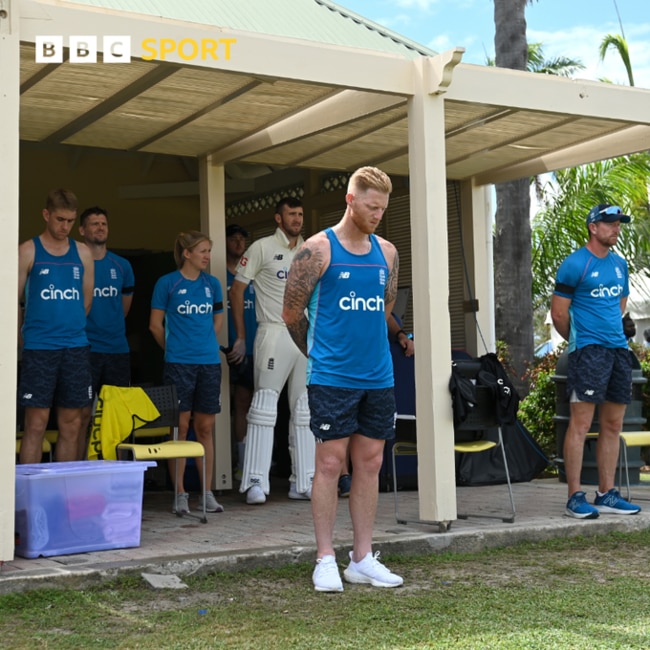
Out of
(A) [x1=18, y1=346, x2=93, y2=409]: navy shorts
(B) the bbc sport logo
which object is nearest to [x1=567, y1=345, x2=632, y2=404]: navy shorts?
(B) the bbc sport logo

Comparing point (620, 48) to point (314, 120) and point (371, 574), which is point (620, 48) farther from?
point (371, 574)

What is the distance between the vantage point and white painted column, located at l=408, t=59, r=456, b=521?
20.6 feet

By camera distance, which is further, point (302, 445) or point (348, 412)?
point (302, 445)

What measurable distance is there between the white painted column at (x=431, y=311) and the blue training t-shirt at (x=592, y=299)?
1101 mm

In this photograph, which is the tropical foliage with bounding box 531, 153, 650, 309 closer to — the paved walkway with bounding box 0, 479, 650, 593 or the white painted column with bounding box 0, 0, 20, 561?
the paved walkway with bounding box 0, 479, 650, 593

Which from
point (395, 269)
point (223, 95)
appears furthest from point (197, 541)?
point (223, 95)

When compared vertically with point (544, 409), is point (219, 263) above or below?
above

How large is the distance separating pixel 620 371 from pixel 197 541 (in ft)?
9.91

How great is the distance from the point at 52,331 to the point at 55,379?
0.95 ft

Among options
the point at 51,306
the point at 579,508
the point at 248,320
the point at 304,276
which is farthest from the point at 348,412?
the point at 248,320

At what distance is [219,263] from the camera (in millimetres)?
8203

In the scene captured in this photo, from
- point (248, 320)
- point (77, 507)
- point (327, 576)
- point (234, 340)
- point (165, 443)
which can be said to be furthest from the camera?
point (248, 320)

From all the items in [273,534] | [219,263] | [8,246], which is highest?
[219,263]

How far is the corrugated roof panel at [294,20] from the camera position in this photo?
7698 mm
